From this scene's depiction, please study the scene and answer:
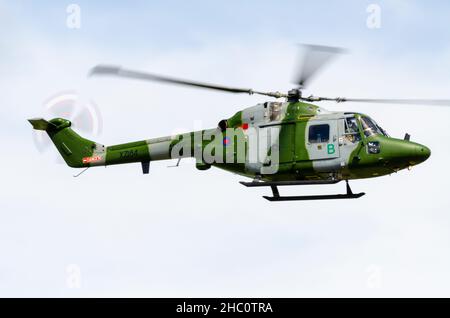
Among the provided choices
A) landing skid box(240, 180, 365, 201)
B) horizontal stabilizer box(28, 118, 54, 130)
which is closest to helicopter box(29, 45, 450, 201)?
landing skid box(240, 180, 365, 201)

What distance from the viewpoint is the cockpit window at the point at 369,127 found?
22.9m

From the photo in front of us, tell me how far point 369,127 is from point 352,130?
1.50ft

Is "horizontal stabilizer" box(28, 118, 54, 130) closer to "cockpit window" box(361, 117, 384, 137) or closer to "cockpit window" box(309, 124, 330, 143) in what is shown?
"cockpit window" box(309, 124, 330, 143)

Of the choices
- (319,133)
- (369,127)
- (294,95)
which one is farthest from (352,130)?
(294,95)

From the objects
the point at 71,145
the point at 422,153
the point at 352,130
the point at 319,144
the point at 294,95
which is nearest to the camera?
the point at 422,153

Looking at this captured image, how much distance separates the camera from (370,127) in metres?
23.0

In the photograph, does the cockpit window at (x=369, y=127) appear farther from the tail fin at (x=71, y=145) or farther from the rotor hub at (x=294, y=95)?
the tail fin at (x=71, y=145)

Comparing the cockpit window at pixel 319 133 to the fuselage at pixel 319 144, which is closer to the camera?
the fuselage at pixel 319 144

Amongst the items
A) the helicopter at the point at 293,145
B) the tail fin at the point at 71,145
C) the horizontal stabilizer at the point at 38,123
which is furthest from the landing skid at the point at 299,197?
the horizontal stabilizer at the point at 38,123

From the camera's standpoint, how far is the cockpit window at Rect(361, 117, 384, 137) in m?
22.9

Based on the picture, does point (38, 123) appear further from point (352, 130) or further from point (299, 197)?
point (352, 130)

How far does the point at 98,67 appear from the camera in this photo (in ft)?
71.4
